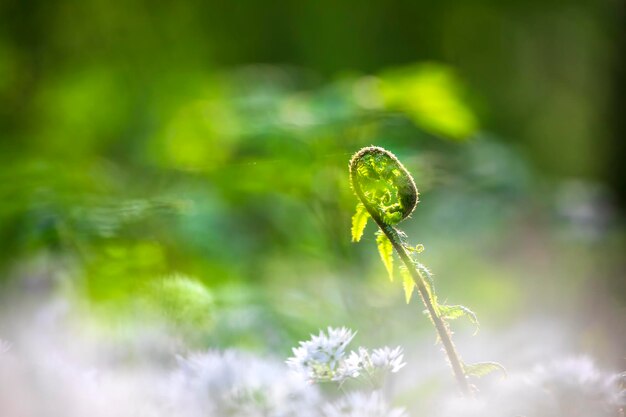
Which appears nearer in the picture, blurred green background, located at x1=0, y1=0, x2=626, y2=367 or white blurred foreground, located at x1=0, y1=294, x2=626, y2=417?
white blurred foreground, located at x1=0, y1=294, x2=626, y2=417

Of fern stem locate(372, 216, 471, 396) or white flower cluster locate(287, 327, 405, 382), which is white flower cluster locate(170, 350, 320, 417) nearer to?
white flower cluster locate(287, 327, 405, 382)

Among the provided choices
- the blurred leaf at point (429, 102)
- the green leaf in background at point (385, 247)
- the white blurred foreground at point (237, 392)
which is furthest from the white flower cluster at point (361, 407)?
the blurred leaf at point (429, 102)

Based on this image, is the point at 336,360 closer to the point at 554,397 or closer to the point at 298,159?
the point at 554,397

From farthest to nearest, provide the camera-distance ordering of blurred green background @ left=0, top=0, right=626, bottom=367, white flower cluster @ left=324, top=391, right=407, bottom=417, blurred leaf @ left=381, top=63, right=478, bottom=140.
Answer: blurred leaf @ left=381, top=63, right=478, bottom=140, blurred green background @ left=0, top=0, right=626, bottom=367, white flower cluster @ left=324, top=391, right=407, bottom=417

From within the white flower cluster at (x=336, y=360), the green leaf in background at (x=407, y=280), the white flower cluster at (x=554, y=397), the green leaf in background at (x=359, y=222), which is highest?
the green leaf in background at (x=359, y=222)

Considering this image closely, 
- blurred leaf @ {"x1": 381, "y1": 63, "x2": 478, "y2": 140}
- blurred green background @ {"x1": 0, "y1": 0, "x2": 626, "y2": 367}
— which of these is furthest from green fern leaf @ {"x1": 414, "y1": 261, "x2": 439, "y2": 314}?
blurred leaf @ {"x1": 381, "y1": 63, "x2": 478, "y2": 140}

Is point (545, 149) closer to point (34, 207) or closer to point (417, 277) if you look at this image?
point (34, 207)

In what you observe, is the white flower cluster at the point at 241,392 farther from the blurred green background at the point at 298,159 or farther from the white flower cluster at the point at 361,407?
the blurred green background at the point at 298,159
